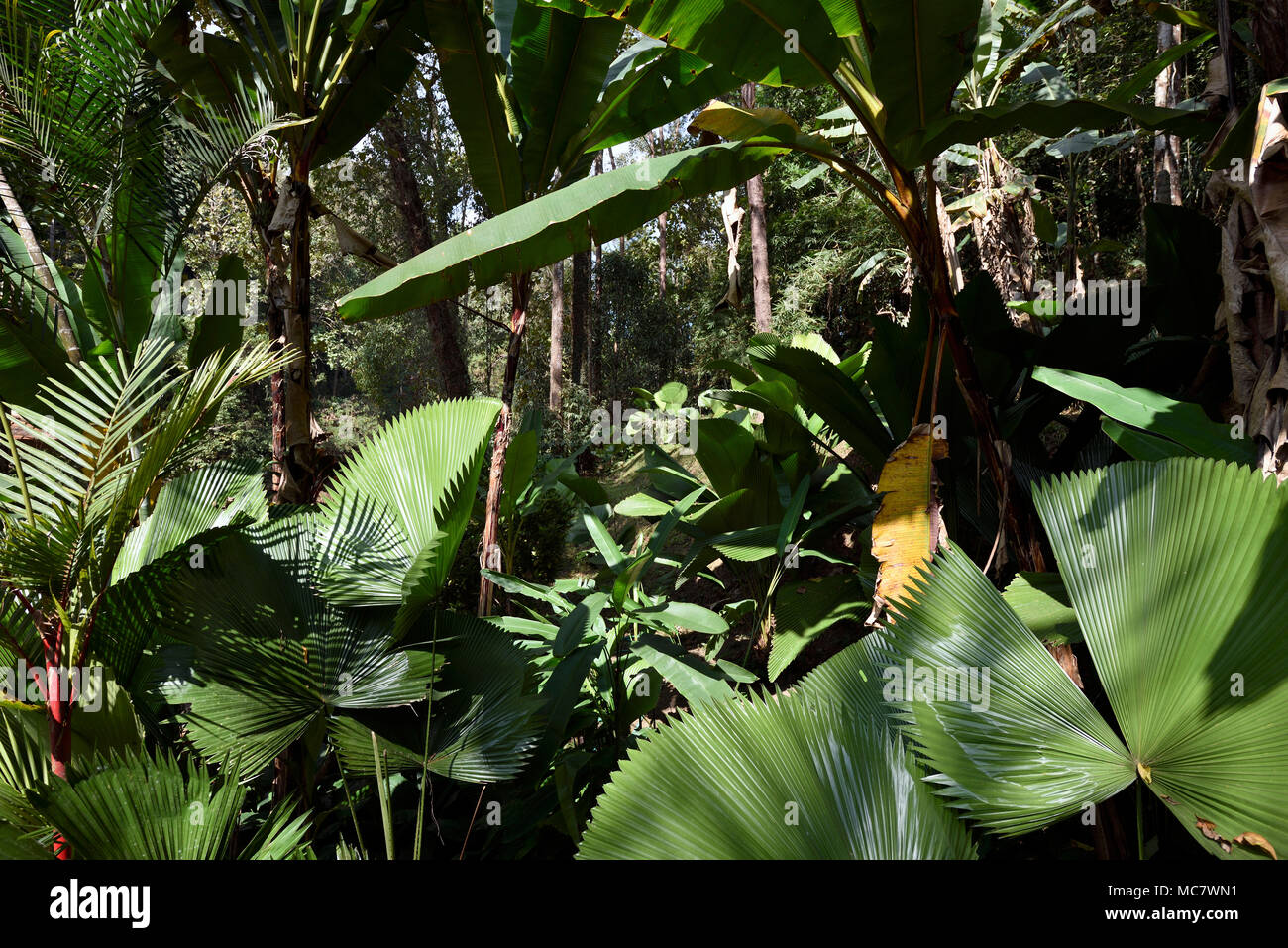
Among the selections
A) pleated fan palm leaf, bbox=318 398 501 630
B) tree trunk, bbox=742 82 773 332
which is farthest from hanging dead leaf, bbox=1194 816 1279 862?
tree trunk, bbox=742 82 773 332

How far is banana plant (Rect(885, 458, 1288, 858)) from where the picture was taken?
1.10 m

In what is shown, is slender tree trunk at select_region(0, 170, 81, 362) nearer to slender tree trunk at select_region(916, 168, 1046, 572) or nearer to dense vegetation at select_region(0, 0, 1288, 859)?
dense vegetation at select_region(0, 0, 1288, 859)

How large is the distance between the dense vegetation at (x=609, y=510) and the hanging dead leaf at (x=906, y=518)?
1cm

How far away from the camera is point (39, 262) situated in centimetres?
302

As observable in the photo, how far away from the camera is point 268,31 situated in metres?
2.93

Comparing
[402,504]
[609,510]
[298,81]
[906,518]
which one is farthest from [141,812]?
[298,81]

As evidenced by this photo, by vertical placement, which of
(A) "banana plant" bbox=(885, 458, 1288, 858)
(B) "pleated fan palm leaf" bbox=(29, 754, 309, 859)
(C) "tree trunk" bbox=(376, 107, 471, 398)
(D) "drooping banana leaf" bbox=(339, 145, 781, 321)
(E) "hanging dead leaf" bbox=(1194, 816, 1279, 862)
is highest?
(C) "tree trunk" bbox=(376, 107, 471, 398)

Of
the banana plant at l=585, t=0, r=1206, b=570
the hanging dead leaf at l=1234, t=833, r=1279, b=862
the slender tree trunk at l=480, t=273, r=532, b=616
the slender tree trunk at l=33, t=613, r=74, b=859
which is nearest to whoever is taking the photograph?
the hanging dead leaf at l=1234, t=833, r=1279, b=862

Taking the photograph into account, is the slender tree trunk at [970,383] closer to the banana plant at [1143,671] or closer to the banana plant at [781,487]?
the banana plant at [781,487]

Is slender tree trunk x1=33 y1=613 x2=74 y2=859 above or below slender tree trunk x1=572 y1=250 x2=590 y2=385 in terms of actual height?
below

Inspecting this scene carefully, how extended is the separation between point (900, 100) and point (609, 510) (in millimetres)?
2305

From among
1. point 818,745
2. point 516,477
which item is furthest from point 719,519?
point 818,745
